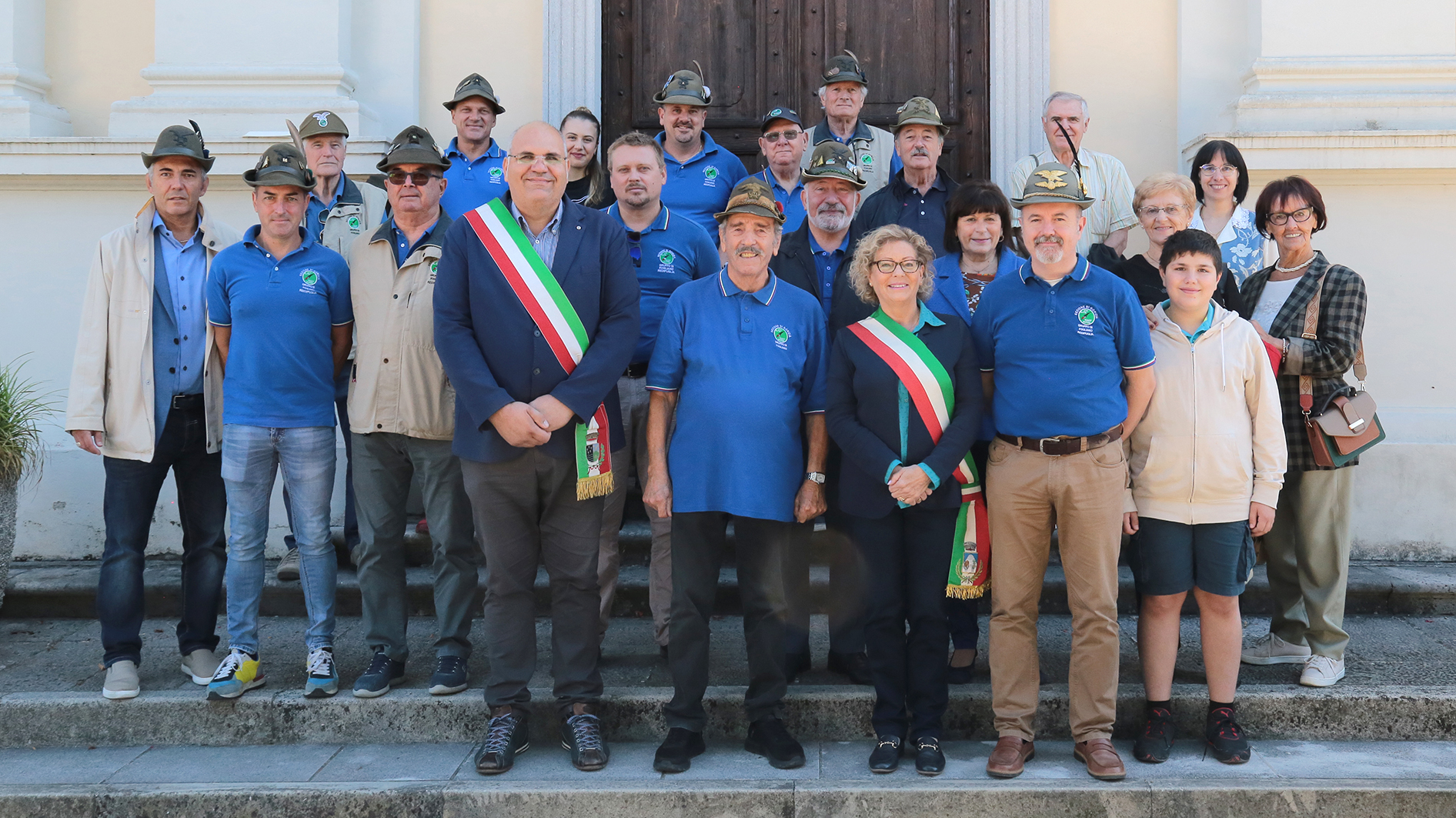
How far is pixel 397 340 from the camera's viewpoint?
160 inches

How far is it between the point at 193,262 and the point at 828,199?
8.42 feet

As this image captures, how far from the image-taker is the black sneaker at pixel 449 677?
156 inches

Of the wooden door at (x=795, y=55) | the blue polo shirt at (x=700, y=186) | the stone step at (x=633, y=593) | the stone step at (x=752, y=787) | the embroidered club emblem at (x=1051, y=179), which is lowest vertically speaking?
the stone step at (x=752, y=787)

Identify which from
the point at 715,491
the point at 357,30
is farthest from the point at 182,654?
the point at 357,30

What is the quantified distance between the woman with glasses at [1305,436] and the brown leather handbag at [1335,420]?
2 cm

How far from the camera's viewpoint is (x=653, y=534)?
4371 millimetres

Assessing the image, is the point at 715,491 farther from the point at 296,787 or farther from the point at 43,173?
the point at 43,173

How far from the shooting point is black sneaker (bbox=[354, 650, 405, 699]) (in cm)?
397

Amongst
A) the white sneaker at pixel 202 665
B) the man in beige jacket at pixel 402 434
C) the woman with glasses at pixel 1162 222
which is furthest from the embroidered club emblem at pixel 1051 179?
the white sneaker at pixel 202 665

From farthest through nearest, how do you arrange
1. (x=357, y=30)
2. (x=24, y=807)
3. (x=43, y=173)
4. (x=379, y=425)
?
1. (x=357, y=30)
2. (x=43, y=173)
3. (x=379, y=425)
4. (x=24, y=807)

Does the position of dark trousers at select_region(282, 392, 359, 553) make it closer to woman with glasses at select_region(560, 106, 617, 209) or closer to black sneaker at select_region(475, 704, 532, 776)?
woman with glasses at select_region(560, 106, 617, 209)

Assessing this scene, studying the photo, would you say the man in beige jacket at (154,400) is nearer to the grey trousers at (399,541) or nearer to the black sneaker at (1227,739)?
the grey trousers at (399,541)

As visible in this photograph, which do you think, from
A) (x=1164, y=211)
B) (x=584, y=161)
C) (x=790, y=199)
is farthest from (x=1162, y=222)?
(x=584, y=161)

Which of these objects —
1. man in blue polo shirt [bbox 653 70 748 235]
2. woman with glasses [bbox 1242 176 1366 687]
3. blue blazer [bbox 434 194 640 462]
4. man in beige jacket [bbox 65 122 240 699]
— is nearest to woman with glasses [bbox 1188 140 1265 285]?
woman with glasses [bbox 1242 176 1366 687]
